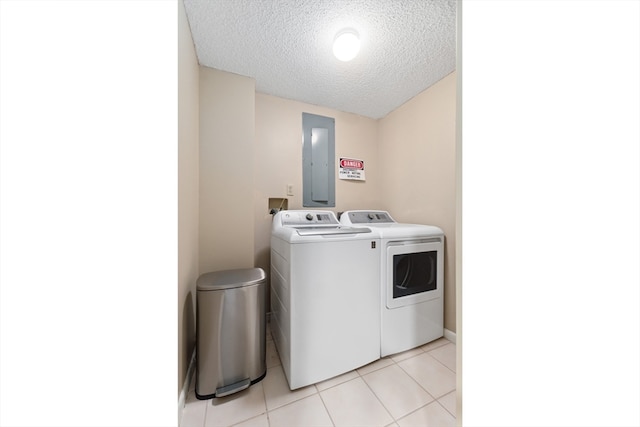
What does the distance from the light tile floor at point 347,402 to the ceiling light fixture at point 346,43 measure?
2.13 meters

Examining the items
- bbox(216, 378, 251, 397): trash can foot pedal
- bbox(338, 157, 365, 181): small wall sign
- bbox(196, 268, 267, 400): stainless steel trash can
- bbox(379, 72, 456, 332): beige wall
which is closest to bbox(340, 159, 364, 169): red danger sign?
bbox(338, 157, 365, 181): small wall sign

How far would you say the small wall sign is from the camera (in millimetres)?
2293

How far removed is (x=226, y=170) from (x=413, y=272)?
1735 mm

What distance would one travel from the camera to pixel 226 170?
5.40 ft

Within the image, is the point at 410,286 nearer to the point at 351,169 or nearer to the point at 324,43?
the point at 351,169

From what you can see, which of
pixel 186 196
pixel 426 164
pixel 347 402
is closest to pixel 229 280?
pixel 186 196

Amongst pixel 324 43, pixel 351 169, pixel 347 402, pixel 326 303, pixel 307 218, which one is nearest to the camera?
pixel 347 402

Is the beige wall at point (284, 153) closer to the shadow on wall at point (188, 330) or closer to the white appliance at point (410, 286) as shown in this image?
the shadow on wall at point (188, 330)

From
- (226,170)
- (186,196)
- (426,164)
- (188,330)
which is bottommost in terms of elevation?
(188,330)

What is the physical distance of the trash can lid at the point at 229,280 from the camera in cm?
114

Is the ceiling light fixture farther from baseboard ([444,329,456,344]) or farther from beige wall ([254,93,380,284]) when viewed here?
baseboard ([444,329,456,344])

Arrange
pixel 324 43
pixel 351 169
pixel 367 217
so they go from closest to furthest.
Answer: pixel 324 43, pixel 367 217, pixel 351 169
